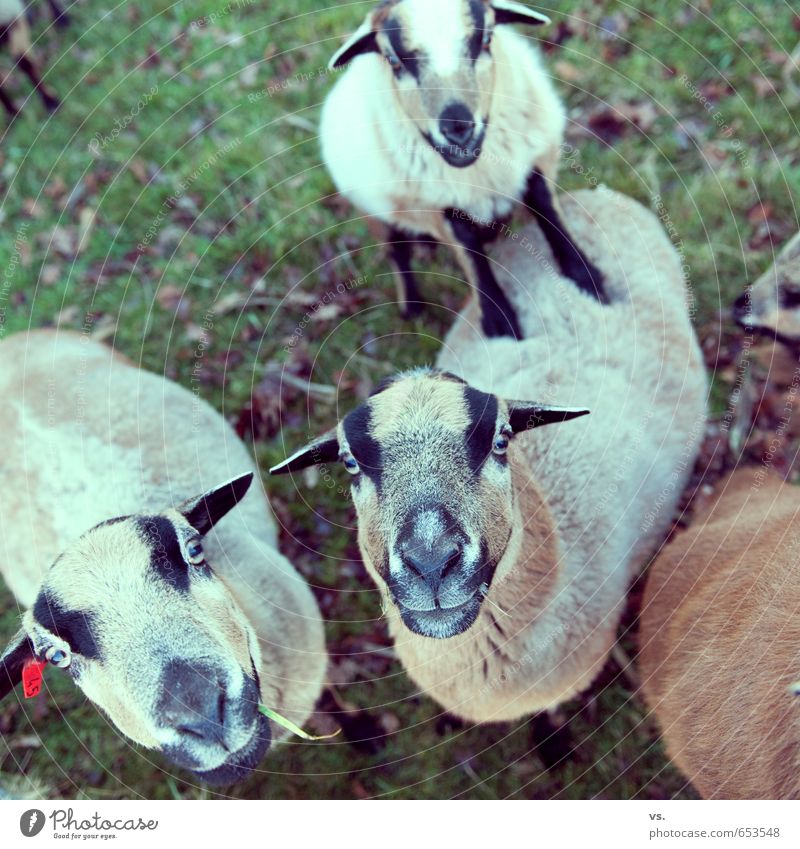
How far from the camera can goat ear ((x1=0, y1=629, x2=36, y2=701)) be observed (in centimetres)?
240

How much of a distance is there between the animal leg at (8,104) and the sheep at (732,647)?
4575 millimetres

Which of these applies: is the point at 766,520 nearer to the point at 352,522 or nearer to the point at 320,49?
the point at 352,522

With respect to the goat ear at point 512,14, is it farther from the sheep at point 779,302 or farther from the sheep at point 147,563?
the sheep at point 147,563

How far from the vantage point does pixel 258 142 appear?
4051 mm

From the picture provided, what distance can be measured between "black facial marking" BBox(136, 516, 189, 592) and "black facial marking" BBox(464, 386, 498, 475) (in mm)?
1078

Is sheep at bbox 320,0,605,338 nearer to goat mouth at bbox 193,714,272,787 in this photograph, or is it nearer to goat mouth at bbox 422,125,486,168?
→ goat mouth at bbox 422,125,486,168

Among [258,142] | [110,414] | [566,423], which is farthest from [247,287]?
[566,423]

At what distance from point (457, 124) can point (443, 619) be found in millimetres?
1858

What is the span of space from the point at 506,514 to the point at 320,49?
3.00m

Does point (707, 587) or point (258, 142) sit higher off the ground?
point (258, 142)
